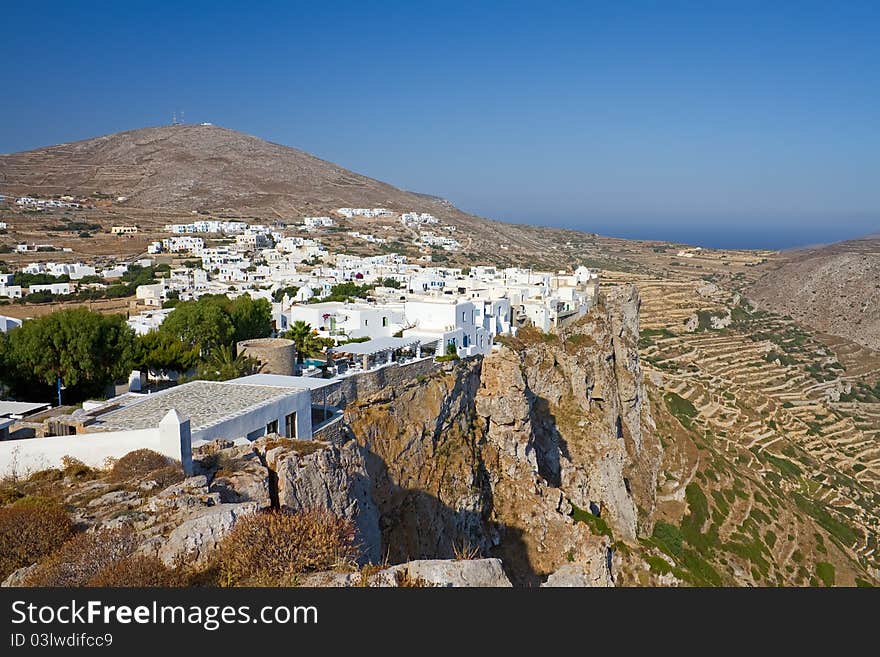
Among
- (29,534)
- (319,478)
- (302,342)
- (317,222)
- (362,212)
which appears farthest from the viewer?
(362,212)

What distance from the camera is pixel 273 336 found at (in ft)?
90.2

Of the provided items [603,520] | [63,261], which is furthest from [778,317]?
[63,261]

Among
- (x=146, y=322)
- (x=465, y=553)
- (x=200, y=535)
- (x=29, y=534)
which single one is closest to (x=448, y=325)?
(x=146, y=322)

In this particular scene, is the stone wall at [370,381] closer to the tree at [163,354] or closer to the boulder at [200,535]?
the tree at [163,354]

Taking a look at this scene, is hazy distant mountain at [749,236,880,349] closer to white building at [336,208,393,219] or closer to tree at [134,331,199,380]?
tree at [134,331,199,380]

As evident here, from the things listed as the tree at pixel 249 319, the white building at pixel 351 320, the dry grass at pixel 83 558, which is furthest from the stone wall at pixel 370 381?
the dry grass at pixel 83 558

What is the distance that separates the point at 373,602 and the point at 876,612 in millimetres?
3441

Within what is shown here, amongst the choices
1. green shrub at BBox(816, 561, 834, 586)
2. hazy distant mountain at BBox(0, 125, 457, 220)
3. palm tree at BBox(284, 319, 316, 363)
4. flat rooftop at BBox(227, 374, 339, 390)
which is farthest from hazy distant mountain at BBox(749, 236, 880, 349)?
hazy distant mountain at BBox(0, 125, 457, 220)

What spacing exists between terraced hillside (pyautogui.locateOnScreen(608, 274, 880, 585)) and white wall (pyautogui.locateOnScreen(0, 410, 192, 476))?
18238 mm

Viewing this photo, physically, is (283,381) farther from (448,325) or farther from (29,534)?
(448,325)

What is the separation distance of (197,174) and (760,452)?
4456 inches

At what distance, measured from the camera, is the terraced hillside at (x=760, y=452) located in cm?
2947

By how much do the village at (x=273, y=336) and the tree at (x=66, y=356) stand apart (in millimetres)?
650

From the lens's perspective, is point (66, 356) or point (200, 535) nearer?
point (200, 535)
